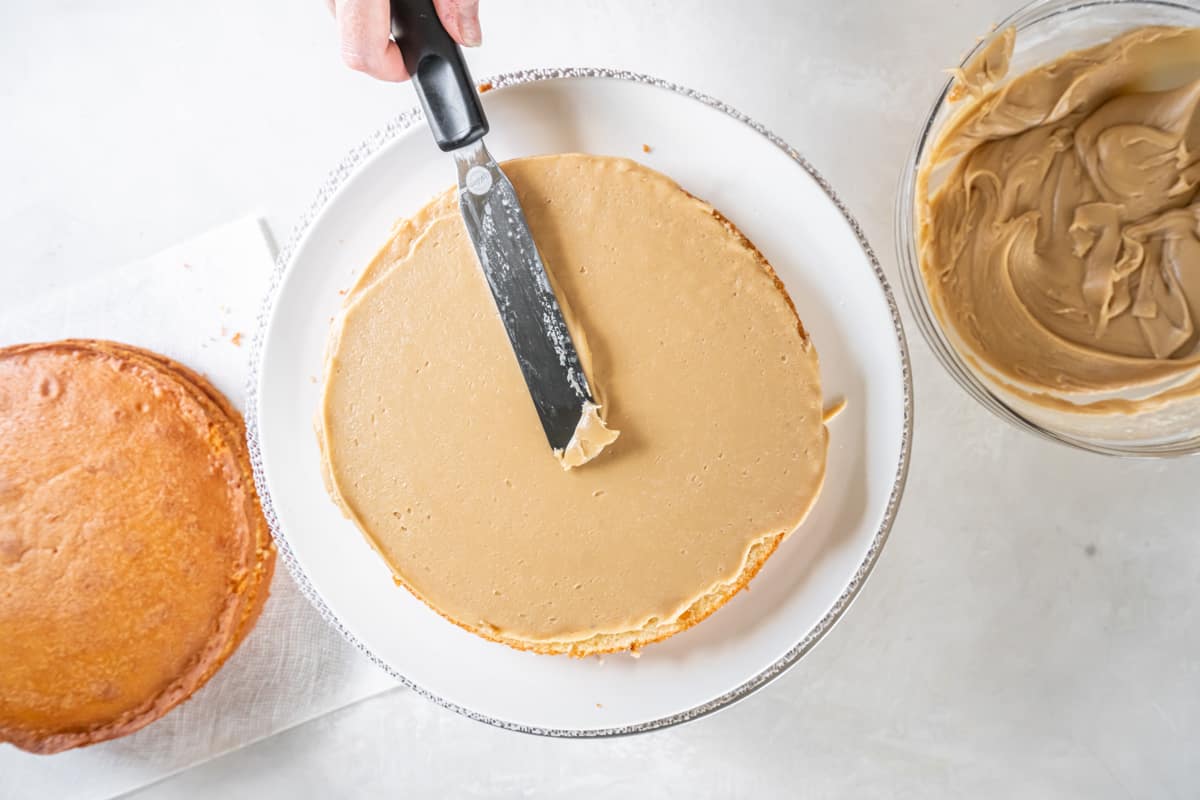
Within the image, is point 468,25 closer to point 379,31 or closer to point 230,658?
point 379,31

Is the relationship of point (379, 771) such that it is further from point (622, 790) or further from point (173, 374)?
point (173, 374)

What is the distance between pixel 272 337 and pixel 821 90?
59.7 inches

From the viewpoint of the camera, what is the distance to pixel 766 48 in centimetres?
221

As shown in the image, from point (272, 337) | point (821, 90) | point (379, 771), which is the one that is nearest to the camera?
point (272, 337)

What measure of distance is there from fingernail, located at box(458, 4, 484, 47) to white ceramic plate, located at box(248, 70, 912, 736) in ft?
0.42

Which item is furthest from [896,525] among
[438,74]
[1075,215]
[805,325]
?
[438,74]

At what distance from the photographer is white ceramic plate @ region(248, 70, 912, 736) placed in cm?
184

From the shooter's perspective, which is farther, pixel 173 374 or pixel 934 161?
pixel 173 374

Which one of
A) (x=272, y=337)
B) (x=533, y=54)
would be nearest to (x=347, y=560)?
(x=272, y=337)

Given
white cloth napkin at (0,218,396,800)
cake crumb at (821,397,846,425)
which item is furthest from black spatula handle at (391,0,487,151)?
cake crumb at (821,397,846,425)

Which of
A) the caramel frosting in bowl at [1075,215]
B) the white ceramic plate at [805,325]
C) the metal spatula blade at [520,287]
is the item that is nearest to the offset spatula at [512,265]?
the metal spatula blade at [520,287]

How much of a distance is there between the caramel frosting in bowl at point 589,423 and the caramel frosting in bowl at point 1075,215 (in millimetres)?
524

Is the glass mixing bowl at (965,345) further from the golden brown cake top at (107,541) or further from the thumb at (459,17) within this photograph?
the golden brown cake top at (107,541)

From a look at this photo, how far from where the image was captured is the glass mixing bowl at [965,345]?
1926mm
